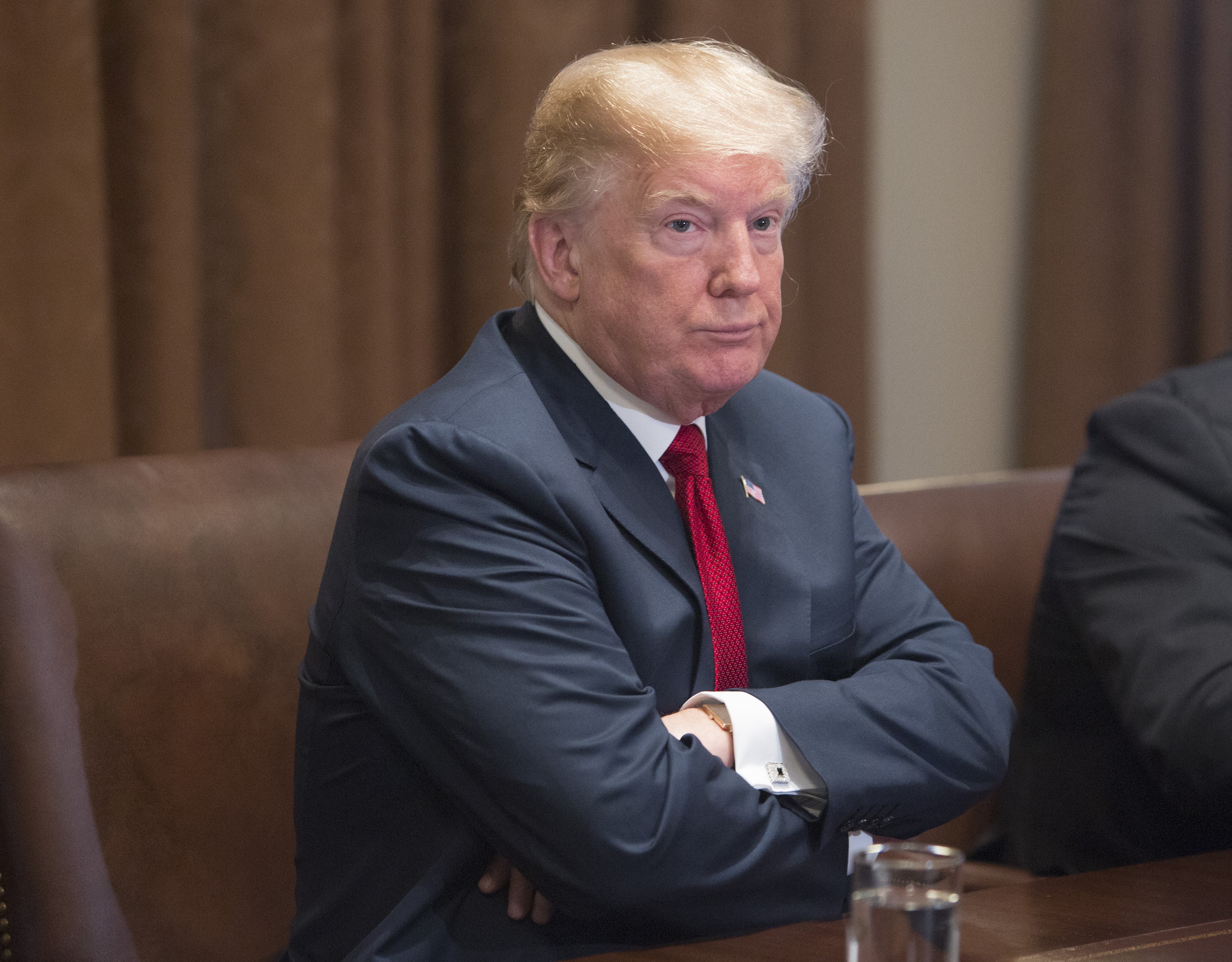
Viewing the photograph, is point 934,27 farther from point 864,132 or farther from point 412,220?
point 412,220

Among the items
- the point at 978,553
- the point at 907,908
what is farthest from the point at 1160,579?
the point at 907,908

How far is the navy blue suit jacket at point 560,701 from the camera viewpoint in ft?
4.04

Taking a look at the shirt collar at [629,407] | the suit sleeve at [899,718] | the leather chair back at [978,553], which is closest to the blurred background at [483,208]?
the leather chair back at [978,553]

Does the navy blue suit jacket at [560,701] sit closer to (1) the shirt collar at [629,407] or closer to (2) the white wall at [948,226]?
(1) the shirt collar at [629,407]

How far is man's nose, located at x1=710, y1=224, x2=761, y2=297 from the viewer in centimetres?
145

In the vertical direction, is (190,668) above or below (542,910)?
above

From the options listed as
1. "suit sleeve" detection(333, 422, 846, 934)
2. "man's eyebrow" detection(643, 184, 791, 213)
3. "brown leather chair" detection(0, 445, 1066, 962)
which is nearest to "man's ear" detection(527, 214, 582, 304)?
"man's eyebrow" detection(643, 184, 791, 213)

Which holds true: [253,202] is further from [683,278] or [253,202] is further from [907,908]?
[907,908]

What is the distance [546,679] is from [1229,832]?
1.08m

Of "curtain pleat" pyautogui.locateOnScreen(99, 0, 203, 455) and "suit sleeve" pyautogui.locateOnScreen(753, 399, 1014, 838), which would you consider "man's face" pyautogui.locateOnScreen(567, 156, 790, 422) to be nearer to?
"suit sleeve" pyautogui.locateOnScreen(753, 399, 1014, 838)

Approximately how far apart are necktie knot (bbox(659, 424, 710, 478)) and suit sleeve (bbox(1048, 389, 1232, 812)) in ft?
2.30

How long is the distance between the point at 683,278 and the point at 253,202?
0.97 m

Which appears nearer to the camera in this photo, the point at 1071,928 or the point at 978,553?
the point at 1071,928

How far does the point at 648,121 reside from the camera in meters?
1.42
